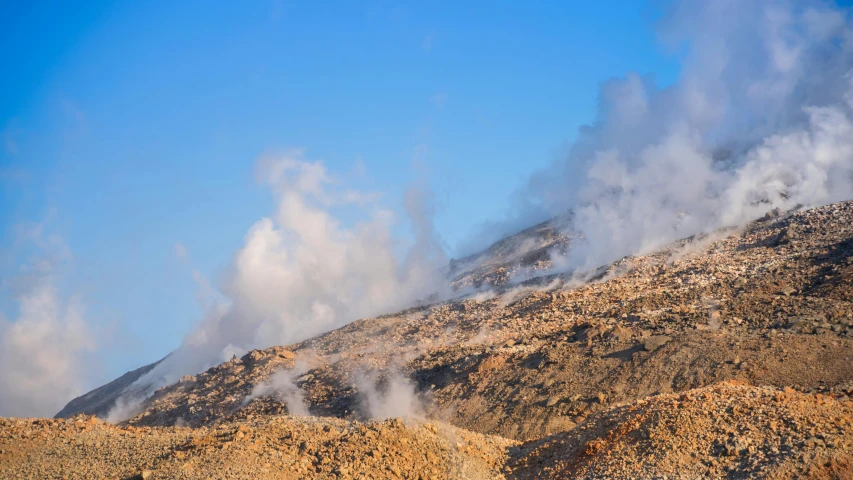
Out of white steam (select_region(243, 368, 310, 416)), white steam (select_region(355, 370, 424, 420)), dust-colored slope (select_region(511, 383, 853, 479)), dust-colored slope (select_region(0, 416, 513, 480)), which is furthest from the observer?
white steam (select_region(243, 368, 310, 416))

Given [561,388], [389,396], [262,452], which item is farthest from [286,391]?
[262,452]

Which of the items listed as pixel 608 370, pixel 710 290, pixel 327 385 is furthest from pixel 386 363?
pixel 710 290

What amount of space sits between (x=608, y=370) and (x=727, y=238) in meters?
12.4

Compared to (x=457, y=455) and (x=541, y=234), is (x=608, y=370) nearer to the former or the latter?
(x=457, y=455)

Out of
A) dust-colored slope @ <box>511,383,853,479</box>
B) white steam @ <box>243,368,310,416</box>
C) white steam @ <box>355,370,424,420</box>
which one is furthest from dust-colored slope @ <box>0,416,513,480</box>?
white steam @ <box>243,368,310,416</box>

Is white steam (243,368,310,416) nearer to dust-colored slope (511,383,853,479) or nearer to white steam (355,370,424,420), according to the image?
white steam (355,370,424,420)

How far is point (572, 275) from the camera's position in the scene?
31797 mm

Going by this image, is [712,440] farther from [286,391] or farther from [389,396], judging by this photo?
[286,391]

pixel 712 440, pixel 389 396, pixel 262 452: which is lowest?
pixel 712 440

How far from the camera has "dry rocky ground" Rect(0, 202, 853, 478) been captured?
13094mm

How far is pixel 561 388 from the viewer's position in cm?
2058

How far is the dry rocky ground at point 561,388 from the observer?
13094 millimetres

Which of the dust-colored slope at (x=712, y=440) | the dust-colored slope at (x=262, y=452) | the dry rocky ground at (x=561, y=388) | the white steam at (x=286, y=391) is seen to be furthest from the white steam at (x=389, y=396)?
the dust-colored slope at (x=712, y=440)

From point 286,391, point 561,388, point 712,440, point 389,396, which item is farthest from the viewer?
point 286,391
